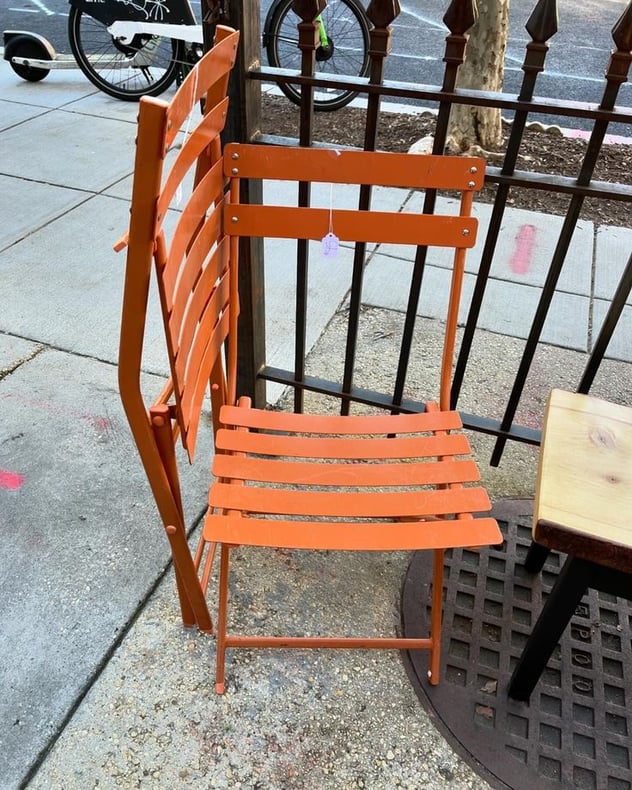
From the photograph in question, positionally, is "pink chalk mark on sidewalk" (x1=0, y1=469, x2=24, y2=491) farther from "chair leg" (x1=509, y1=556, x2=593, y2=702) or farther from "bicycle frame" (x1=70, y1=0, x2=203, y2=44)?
"bicycle frame" (x1=70, y1=0, x2=203, y2=44)

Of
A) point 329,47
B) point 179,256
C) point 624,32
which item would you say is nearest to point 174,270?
point 179,256

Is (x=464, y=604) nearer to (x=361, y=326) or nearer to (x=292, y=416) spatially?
(x=292, y=416)

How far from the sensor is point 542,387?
2787mm

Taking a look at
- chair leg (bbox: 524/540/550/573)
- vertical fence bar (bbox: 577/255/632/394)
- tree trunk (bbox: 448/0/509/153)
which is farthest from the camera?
tree trunk (bbox: 448/0/509/153)

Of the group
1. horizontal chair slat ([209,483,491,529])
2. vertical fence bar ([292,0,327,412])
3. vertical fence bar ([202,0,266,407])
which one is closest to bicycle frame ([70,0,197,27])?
vertical fence bar ([202,0,266,407])

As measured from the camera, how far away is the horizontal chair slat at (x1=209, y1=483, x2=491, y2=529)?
4.96 ft

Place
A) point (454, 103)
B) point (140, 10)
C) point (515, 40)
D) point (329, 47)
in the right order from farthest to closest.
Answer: point (515, 40) < point (329, 47) < point (140, 10) < point (454, 103)

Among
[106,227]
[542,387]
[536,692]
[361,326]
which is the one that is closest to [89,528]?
[536,692]

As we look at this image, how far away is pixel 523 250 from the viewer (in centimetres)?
376

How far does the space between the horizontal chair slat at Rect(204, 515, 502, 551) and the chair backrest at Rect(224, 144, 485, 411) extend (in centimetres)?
74

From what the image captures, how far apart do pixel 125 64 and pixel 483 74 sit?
3.33 m

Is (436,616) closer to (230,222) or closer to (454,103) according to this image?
(230,222)

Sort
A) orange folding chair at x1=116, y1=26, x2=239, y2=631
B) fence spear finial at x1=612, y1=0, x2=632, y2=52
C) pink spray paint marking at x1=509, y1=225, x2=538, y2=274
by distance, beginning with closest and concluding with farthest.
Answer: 1. orange folding chair at x1=116, y1=26, x2=239, y2=631
2. fence spear finial at x1=612, y1=0, x2=632, y2=52
3. pink spray paint marking at x1=509, y1=225, x2=538, y2=274

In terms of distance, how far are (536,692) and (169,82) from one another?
18.6ft
